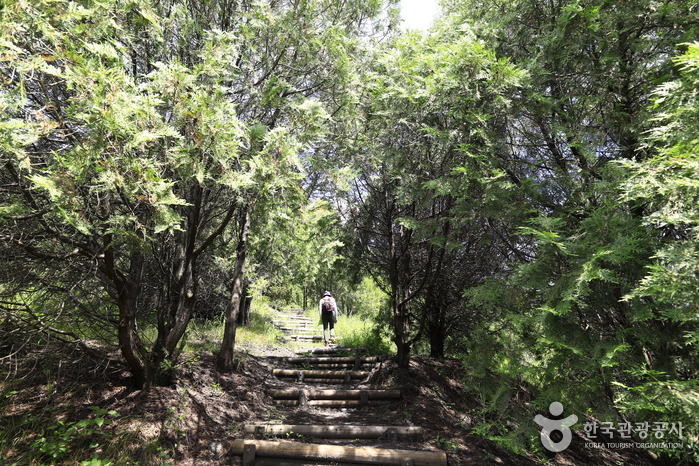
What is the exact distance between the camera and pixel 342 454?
4.15 metres

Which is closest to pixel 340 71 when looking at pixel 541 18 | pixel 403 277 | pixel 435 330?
pixel 541 18

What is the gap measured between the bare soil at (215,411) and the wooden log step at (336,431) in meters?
0.10

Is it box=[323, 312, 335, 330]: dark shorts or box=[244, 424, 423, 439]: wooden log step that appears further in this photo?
box=[323, 312, 335, 330]: dark shorts

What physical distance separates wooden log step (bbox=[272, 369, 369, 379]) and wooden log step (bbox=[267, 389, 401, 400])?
117cm

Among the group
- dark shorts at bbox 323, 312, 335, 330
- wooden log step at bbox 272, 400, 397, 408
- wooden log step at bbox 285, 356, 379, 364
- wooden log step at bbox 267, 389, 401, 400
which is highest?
dark shorts at bbox 323, 312, 335, 330

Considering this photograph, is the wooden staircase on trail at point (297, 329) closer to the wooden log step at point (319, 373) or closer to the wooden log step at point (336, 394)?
the wooden log step at point (319, 373)

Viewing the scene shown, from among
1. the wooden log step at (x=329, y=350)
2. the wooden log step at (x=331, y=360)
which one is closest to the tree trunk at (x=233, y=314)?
the wooden log step at (x=331, y=360)

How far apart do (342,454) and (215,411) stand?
2.31 metres

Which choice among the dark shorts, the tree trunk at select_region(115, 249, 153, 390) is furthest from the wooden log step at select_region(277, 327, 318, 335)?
the tree trunk at select_region(115, 249, 153, 390)

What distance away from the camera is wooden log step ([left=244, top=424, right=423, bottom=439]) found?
4810mm

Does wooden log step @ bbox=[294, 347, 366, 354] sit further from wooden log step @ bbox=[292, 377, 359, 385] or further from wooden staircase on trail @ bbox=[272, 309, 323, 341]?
wooden staircase on trail @ bbox=[272, 309, 323, 341]

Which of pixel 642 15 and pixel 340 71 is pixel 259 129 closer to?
pixel 340 71

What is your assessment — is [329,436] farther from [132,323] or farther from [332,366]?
[332,366]

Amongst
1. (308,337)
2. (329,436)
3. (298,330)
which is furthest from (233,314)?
(298,330)
